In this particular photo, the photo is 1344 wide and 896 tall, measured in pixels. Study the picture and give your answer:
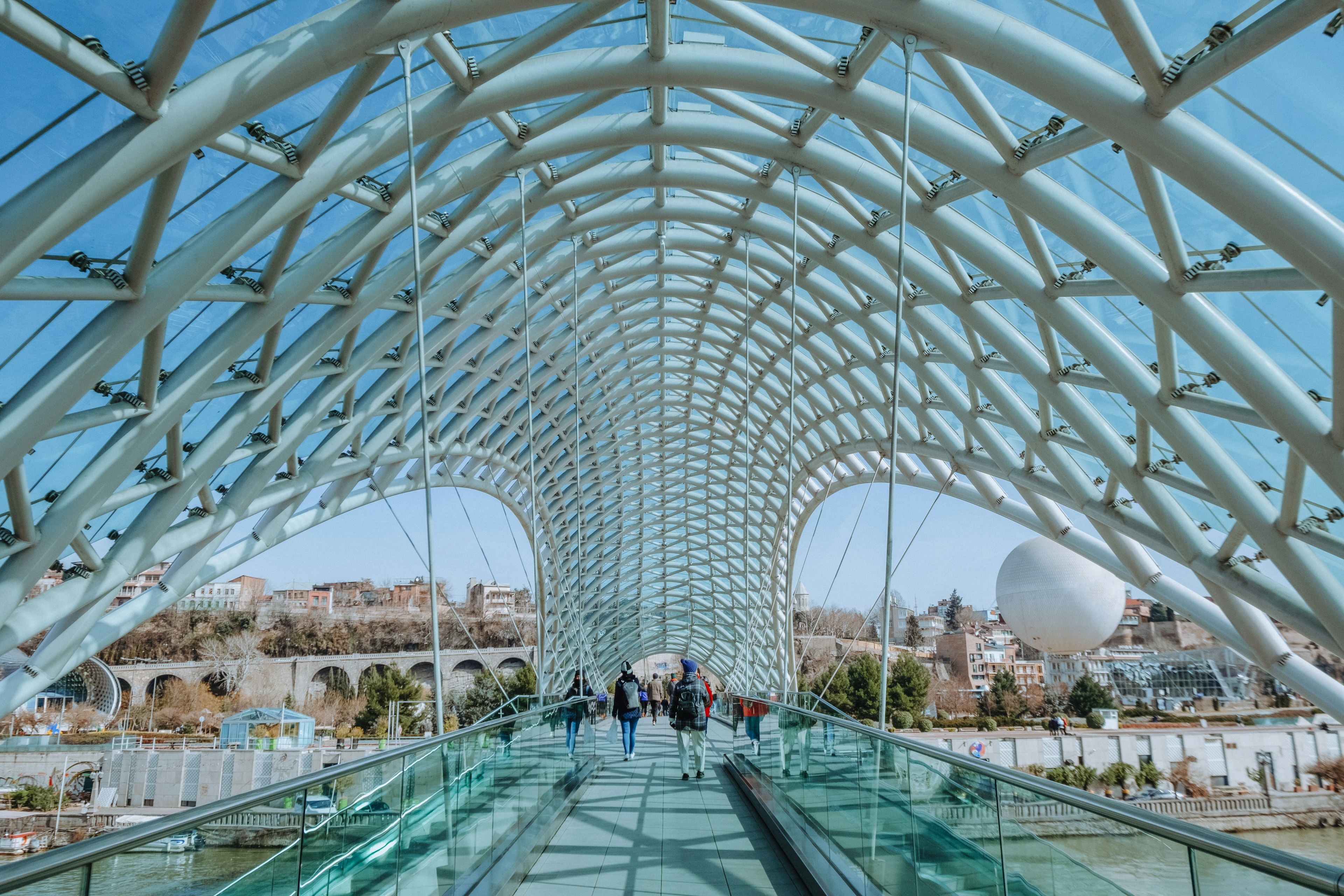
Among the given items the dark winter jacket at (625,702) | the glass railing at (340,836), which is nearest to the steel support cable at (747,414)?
the dark winter jacket at (625,702)

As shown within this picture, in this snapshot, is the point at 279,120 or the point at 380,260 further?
the point at 380,260

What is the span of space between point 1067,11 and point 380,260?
514 inches

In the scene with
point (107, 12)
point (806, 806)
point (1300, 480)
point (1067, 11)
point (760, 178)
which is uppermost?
point (760, 178)

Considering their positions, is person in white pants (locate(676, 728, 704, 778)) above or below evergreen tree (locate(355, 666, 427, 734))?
above

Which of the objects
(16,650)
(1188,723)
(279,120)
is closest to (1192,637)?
(1188,723)

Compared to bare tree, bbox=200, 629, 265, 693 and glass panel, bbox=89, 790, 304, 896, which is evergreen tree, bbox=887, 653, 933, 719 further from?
glass panel, bbox=89, 790, 304, 896

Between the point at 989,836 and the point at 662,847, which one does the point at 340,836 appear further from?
the point at 662,847

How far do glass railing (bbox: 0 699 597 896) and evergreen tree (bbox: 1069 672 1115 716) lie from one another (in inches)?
2092

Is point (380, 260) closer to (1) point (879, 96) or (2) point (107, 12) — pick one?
(2) point (107, 12)

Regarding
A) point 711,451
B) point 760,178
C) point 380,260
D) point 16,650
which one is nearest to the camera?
point 380,260

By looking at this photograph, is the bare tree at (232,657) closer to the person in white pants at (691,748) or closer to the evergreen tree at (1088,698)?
the evergreen tree at (1088,698)

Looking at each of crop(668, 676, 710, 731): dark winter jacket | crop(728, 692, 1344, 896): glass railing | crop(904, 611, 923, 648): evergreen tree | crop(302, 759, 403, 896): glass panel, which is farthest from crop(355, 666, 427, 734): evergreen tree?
crop(302, 759, 403, 896): glass panel

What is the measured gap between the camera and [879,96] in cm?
1327

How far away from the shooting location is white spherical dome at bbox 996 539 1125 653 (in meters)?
38.1
